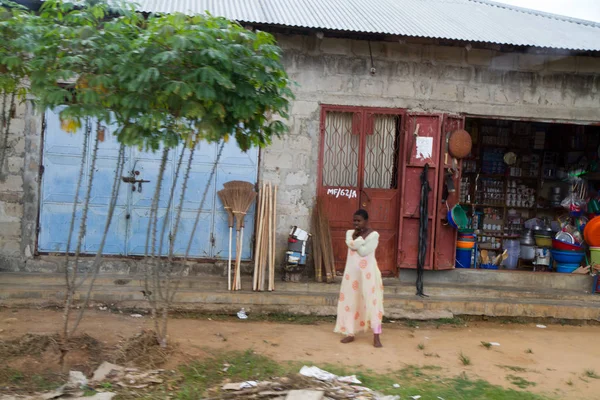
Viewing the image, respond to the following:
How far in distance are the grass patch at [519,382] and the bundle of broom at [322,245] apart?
9.35 ft

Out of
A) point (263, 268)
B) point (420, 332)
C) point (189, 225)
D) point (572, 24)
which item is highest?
point (572, 24)

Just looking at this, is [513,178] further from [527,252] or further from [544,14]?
[544,14]

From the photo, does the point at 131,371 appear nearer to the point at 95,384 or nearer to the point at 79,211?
the point at 95,384

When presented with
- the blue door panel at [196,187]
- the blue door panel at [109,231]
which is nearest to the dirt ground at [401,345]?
the blue door panel at [109,231]

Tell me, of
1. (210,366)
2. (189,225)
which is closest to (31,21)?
(210,366)

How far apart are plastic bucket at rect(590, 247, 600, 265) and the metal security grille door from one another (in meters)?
5.18

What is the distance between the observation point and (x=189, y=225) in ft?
25.2

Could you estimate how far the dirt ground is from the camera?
5348 millimetres

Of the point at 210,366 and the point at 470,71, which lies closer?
the point at 210,366

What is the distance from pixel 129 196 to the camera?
7.59m

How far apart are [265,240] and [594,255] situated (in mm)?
5042

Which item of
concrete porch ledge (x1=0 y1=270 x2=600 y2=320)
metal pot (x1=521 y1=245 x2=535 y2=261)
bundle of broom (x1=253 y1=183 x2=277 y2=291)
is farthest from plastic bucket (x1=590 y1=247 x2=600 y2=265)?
bundle of broom (x1=253 y1=183 x2=277 y2=291)

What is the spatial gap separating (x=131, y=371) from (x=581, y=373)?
429 centimetres

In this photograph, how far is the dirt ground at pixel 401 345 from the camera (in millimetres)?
5348
